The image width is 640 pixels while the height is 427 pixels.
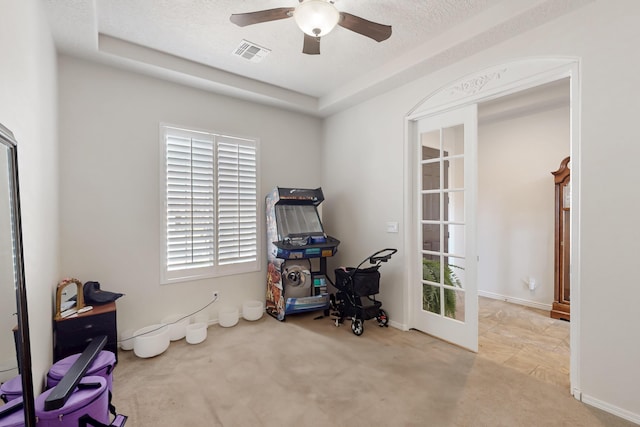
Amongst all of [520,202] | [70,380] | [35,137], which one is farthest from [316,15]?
[520,202]

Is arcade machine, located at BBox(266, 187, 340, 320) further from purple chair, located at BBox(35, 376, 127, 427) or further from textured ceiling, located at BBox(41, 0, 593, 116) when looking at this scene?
purple chair, located at BBox(35, 376, 127, 427)

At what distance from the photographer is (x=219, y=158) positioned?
12.2 ft

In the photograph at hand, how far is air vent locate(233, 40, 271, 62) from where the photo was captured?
2.89m

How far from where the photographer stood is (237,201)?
3869mm

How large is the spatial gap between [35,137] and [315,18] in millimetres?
1968

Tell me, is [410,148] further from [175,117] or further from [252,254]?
[175,117]

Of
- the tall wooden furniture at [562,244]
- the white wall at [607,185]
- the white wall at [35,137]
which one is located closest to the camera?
the white wall at [35,137]

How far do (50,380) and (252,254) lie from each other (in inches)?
91.5

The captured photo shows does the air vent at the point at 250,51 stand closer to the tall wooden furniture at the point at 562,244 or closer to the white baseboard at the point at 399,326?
the white baseboard at the point at 399,326

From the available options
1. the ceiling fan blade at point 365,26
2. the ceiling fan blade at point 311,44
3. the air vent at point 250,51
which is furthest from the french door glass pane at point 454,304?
the air vent at point 250,51

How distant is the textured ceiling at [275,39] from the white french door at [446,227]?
0.68 metres

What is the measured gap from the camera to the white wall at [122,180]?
9.38 ft

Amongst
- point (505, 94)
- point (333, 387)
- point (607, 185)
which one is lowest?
point (333, 387)

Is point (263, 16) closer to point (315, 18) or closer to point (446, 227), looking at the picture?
point (315, 18)
